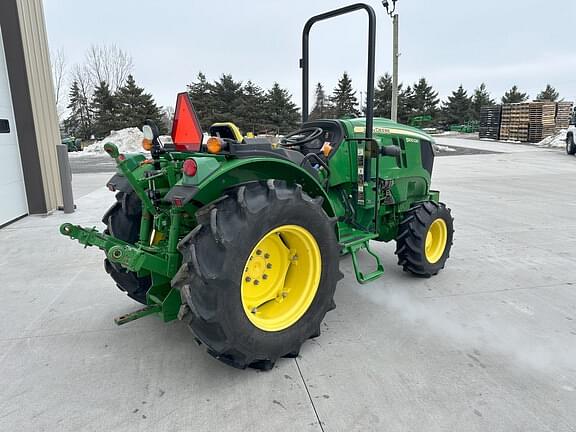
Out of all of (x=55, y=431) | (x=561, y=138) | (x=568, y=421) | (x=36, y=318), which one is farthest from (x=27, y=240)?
(x=561, y=138)

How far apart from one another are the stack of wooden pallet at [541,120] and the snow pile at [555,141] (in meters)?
1.43

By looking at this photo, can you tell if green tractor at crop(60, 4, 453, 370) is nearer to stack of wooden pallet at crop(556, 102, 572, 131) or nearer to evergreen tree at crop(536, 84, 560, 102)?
stack of wooden pallet at crop(556, 102, 572, 131)

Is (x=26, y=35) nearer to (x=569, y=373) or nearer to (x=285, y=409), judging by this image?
(x=285, y=409)

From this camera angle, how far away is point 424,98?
4250 cm

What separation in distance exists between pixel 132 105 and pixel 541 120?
92.0 feet

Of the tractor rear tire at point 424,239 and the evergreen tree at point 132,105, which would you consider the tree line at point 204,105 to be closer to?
the evergreen tree at point 132,105

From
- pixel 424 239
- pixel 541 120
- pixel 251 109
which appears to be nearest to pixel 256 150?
pixel 424 239

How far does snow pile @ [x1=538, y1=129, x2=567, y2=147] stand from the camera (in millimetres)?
20531

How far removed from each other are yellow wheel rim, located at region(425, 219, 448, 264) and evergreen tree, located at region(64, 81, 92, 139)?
120 feet

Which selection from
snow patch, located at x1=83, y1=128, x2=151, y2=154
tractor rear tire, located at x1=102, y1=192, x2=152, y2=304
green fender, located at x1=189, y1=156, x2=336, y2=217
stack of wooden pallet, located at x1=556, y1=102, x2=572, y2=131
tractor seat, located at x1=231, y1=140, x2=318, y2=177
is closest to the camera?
→ green fender, located at x1=189, y1=156, x2=336, y2=217

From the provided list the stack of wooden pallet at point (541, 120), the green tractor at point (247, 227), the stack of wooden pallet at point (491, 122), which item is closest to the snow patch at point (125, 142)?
the stack of wooden pallet at point (491, 122)

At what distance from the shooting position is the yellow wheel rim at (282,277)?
249 cm

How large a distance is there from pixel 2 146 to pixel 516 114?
26.5 meters

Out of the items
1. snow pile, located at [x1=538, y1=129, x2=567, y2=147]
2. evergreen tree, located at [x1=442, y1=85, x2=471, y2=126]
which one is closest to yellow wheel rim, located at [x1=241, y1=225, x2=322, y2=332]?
snow pile, located at [x1=538, y1=129, x2=567, y2=147]
